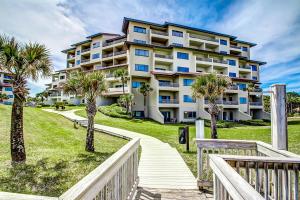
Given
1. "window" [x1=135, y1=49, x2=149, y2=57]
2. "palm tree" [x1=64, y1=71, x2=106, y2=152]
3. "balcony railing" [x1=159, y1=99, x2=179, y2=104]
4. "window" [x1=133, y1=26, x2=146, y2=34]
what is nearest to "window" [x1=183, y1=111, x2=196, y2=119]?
"balcony railing" [x1=159, y1=99, x2=179, y2=104]

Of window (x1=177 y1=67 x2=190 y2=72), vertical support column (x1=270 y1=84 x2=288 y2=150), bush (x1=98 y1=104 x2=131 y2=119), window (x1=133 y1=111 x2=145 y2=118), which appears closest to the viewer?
vertical support column (x1=270 y1=84 x2=288 y2=150)

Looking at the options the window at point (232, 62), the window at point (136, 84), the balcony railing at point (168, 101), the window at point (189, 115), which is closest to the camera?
the balcony railing at point (168, 101)

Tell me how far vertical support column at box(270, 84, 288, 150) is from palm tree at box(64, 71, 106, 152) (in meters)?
9.18

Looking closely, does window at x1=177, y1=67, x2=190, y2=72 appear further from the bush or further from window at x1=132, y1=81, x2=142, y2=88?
the bush

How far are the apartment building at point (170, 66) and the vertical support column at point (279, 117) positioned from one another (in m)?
27.2

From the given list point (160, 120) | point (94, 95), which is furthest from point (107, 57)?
point (94, 95)

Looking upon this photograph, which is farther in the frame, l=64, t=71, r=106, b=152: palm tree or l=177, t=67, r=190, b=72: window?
l=177, t=67, r=190, b=72: window

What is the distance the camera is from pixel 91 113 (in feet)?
36.7

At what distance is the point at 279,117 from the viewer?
12.9 ft

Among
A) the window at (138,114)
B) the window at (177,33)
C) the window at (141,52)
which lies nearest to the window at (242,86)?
the window at (177,33)

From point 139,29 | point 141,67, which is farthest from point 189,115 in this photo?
point 139,29

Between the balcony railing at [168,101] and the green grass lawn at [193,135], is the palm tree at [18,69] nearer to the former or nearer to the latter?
the green grass lawn at [193,135]

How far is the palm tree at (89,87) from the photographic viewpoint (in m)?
10.8

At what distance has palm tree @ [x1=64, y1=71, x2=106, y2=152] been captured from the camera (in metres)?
10.8
